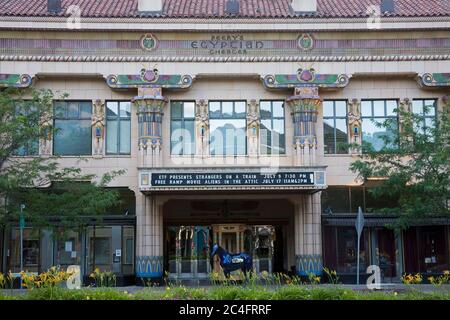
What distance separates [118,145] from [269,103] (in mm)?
7350

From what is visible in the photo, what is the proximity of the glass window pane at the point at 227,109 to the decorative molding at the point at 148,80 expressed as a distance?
2.00 metres

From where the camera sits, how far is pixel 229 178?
28156mm

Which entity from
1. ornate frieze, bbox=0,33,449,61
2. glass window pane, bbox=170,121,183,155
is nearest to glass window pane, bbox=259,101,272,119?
ornate frieze, bbox=0,33,449,61

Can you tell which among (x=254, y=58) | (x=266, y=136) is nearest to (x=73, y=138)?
(x=266, y=136)

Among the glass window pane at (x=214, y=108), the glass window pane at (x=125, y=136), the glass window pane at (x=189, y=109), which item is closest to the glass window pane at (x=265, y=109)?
the glass window pane at (x=214, y=108)

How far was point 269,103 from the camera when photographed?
103 feet

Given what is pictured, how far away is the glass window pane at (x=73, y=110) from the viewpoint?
30.9 m

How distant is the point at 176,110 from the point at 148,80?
6.43 feet

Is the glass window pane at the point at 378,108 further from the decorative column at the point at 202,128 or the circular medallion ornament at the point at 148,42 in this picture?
the circular medallion ornament at the point at 148,42

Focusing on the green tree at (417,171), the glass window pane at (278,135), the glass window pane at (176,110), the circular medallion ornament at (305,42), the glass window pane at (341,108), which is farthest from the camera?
the glass window pane at (341,108)

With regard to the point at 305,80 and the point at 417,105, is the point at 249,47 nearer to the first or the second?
the point at 305,80

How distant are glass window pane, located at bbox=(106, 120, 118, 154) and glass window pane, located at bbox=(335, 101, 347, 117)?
10415 mm

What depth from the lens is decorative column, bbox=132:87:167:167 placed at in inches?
1186
